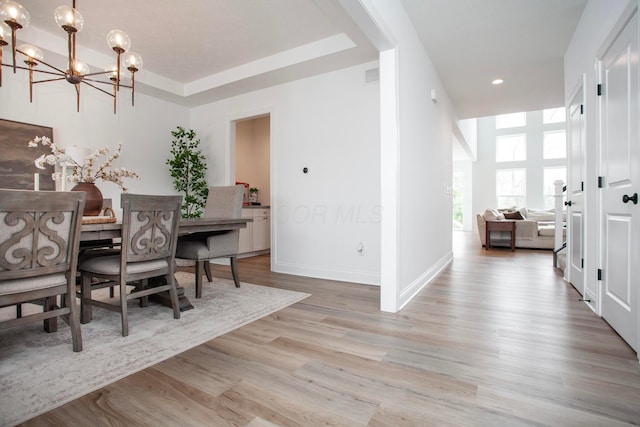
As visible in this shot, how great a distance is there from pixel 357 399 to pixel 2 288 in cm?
182

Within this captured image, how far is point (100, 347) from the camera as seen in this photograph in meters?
1.93

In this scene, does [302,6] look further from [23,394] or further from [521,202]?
[521,202]

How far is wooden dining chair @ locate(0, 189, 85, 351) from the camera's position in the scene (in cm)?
160

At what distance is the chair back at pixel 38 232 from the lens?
159 centimetres

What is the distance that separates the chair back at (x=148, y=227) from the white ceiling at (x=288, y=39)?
189 centimetres

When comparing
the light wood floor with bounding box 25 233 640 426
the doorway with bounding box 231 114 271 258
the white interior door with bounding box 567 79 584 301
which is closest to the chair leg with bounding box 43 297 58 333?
the light wood floor with bounding box 25 233 640 426

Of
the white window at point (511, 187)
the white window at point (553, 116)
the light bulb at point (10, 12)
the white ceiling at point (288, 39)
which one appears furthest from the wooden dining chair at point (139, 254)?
the white window at point (553, 116)

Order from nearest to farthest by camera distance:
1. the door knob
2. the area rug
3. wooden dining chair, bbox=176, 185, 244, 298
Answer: the area rug < the door knob < wooden dining chair, bbox=176, 185, 244, 298

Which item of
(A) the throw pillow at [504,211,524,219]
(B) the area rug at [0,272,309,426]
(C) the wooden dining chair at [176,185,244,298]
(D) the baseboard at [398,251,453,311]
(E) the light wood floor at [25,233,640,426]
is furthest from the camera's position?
(A) the throw pillow at [504,211,524,219]

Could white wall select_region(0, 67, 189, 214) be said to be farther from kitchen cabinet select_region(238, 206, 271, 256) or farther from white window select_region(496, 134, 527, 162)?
white window select_region(496, 134, 527, 162)

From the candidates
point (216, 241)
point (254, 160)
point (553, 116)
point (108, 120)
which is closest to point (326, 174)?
point (216, 241)

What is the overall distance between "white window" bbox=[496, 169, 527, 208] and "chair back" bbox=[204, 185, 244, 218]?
984 cm

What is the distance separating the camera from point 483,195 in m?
10.9

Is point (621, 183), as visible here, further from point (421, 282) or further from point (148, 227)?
point (148, 227)
